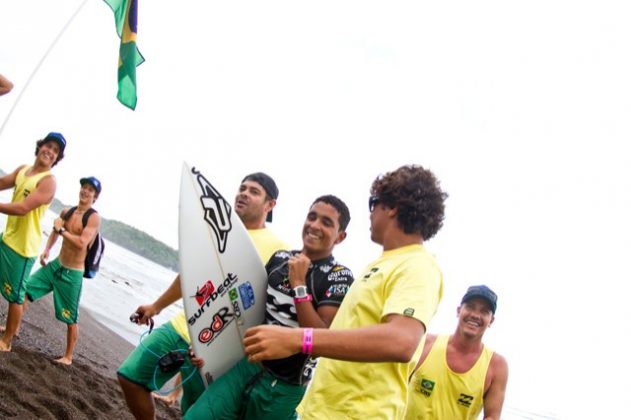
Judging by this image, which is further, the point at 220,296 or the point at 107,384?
the point at 107,384

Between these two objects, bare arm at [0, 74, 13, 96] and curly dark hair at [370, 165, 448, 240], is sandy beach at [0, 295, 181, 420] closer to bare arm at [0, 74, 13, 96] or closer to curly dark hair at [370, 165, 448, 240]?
bare arm at [0, 74, 13, 96]

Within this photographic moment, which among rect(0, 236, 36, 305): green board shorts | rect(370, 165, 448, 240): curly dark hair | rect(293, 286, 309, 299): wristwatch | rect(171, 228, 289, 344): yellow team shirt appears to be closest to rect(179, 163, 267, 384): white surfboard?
rect(171, 228, 289, 344): yellow team shirt

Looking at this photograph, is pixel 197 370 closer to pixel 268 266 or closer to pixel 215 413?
pixel 215 413

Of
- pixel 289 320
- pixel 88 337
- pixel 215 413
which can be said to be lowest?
pixel 88 337

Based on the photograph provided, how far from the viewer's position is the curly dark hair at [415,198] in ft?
6.74

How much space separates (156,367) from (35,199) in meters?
2.10

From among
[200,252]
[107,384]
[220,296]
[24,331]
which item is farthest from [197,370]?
[24,331]

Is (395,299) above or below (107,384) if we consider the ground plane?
above

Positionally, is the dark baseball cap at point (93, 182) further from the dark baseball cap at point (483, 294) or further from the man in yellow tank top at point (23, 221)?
the dark baseball cap at point (483, 294)

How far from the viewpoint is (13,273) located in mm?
4410

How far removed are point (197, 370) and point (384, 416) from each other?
4.77 ft

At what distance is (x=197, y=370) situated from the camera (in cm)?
297

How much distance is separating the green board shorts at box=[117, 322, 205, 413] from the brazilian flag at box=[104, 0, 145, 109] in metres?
2.52

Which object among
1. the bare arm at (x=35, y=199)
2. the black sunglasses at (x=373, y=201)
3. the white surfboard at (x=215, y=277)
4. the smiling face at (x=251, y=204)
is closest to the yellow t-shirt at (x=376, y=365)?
the black sunglasses at (x=373, y=201)
